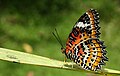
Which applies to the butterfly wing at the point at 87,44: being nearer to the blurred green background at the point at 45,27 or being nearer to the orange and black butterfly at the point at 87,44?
the orange and black butterfly at the point at 87,44

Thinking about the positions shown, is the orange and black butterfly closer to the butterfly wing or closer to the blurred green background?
the butterfly wing

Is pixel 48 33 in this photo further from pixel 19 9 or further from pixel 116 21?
pixel 116 21

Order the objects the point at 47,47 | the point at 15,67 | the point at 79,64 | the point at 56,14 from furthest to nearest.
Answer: the point at 56,14, the point at 47,47, the point at 15,67, the point at 79,64

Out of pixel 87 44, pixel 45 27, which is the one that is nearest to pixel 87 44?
pixel 87 44

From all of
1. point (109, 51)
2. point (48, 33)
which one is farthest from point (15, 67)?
point (109, 51)

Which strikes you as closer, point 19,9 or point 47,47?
point 47,47

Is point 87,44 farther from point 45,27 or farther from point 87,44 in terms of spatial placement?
point 45,27

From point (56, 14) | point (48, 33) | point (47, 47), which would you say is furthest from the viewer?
point (56, 14)
